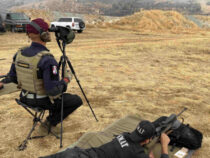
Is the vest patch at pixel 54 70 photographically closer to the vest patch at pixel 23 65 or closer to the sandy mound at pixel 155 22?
the vest patch at pixel 23 65

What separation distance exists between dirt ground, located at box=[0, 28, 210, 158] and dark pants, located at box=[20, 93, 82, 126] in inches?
18.2

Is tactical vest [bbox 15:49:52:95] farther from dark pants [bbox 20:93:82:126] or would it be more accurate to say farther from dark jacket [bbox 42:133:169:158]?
dark jacket [bbox 42:133:169:158]

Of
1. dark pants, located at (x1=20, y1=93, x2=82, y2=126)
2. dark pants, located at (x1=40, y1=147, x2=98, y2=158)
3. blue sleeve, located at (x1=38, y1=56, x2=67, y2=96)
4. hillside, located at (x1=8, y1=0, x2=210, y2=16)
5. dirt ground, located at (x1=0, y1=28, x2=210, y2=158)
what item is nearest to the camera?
dark pants, located at (x1=40, y1=147, x2=98, y2=158)

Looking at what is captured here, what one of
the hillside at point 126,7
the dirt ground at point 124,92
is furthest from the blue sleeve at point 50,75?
the hillside at point 126,7

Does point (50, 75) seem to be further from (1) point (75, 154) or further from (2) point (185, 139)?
(2) point (185, 139)

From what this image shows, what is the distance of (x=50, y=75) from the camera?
11.1 feet

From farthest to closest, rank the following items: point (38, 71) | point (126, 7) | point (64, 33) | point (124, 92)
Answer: point (126, 7) → point (124, 92) → point (64, 33) → point (38, 71)

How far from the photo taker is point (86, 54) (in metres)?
12.3

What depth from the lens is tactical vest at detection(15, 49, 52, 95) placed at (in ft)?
11.0

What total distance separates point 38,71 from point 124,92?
13.0 feet

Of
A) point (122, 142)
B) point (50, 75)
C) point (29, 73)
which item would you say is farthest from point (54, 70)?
point (122, 142)

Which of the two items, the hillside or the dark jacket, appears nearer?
the dark jacket

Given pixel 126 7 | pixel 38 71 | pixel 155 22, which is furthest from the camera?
pixel 126 7

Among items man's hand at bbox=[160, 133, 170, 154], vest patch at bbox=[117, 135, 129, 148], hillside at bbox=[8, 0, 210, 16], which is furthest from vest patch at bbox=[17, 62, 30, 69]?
hillside at bbox=[8, 0, 210, 16]
